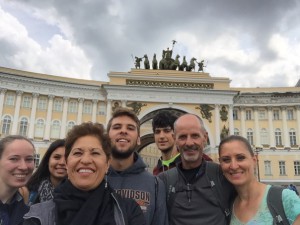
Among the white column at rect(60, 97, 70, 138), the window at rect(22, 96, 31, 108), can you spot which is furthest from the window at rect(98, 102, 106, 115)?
the window at rect(22, 96, 31, 108)

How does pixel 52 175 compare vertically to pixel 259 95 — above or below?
below

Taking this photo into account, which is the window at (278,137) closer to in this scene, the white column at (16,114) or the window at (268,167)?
the window at (268,167)

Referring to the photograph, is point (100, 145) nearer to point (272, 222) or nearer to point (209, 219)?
point (209, 219)

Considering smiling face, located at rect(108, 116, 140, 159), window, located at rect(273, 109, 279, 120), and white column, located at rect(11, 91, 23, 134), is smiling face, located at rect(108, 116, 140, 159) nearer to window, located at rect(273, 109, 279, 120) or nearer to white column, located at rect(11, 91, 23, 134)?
white column, located at rect(11, 91, 23, 134)

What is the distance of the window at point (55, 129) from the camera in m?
29.5

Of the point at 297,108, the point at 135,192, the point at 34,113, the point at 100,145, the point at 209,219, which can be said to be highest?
the point at 297,108

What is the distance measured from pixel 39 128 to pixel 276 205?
96.1 ft

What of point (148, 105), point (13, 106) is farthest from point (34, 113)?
point (148, 105)

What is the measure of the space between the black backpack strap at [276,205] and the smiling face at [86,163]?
1657mm

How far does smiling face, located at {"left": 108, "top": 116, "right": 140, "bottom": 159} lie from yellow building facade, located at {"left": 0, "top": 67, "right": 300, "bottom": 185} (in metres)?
26.8

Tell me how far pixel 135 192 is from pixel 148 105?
28.2 metres

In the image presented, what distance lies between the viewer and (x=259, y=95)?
33.6 meters

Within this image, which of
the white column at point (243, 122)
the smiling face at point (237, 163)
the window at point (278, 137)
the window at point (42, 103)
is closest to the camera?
the smiling face at point (237, 163)

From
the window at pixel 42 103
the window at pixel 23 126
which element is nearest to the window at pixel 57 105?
the window at pixel 42 103
